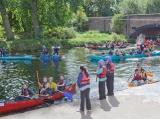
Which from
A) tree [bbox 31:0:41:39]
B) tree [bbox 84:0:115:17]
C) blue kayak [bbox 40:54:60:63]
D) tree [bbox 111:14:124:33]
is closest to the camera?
blue kayak [bbox 40:54:60:63]

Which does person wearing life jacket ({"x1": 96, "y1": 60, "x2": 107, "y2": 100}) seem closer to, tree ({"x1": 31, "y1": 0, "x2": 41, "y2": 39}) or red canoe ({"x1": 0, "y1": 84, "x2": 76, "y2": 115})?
red canoe ({"x1": 0, "y1": 84, "x2": 76, "y2": 115})

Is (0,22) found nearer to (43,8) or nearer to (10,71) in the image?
(43,8)

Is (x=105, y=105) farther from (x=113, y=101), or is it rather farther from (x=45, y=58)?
(x=45, y=58)

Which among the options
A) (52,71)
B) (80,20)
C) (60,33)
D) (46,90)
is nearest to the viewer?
(46,90)

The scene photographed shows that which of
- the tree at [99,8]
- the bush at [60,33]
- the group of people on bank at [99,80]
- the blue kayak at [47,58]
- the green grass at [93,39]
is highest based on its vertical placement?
the tree at [99,8]

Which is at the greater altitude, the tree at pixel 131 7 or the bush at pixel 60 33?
the tree at pixel 131 7

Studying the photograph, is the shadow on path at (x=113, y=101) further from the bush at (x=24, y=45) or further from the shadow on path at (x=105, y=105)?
the bush at (x=24, y=45)

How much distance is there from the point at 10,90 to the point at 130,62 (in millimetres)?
17674

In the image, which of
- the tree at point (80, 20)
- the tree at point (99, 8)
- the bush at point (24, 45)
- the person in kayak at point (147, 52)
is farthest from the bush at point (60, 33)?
the tree at point (99, 8)

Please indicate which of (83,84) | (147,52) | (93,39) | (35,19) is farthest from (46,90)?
(93,39)

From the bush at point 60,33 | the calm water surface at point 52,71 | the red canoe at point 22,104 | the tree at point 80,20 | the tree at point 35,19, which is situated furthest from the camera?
the tree at point 80,20

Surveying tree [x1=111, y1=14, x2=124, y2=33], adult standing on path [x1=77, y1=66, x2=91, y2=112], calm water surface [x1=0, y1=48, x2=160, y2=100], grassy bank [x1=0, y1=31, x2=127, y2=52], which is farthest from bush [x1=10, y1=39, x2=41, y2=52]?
adult standing on path [x1=77, y1=66, x2=91, y2=112]

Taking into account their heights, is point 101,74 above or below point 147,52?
above

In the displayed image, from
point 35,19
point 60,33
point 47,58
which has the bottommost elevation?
point 47,58
